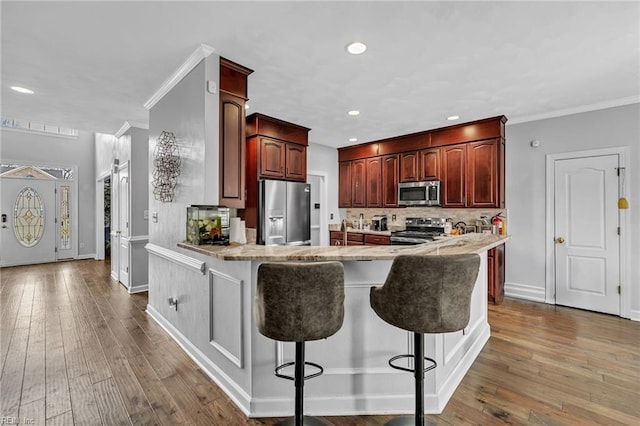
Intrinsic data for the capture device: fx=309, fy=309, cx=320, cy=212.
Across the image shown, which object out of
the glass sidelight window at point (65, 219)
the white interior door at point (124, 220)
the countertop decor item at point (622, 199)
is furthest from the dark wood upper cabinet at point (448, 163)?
the glass sidelight window at point (65, 219)

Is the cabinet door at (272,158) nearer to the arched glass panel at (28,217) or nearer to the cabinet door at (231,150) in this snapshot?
the cabinet door at (231,150)

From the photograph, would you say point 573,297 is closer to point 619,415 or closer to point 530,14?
point 619,415

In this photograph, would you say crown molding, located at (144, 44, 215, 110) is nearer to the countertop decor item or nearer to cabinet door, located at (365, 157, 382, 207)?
cabinet door, located at (365, 157, 382, 207)

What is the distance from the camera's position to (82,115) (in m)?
4.13

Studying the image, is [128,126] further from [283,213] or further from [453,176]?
[453,176]

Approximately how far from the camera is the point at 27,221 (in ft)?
22.3

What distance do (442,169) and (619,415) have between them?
345 cm

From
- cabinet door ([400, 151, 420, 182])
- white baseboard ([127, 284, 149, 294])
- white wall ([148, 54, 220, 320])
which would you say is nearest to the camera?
white wall ([148, 54, 220, 320])

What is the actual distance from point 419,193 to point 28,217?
8257 millimetres

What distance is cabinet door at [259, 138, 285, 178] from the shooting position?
4.32 m

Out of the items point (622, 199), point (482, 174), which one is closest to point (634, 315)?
point (622, 199)

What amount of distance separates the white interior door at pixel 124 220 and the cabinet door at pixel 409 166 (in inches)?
177

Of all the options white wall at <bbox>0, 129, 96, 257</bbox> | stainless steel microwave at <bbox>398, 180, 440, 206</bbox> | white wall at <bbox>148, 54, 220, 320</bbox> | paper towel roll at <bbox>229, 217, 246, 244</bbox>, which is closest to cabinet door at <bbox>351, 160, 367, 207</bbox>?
stainless steel microwave at <bbox>398, 180, 440, 206</bbox>

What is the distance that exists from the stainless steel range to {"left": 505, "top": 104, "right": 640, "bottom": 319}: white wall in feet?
3.33
